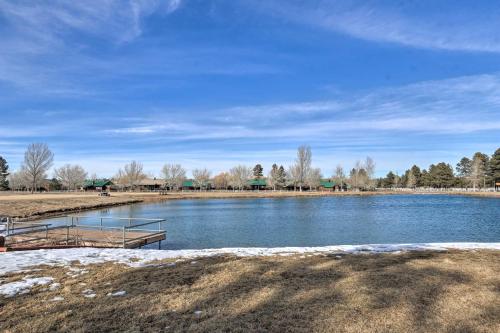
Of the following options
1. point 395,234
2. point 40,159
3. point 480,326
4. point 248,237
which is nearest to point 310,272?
point 480,326

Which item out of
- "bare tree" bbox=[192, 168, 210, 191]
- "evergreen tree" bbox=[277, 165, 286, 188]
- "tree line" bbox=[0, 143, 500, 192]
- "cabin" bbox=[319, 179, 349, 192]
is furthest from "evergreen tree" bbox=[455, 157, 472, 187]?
"bare tree" bbox=[192, 168, 210, 191]

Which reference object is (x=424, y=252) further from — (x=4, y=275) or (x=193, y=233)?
(x=193, y=233)

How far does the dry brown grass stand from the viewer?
18.7 feet

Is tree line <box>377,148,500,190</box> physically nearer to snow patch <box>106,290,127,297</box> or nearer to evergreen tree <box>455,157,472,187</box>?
evergreen tree <box>455,157,472,187</box>

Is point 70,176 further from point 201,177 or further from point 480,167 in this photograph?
point 480,167

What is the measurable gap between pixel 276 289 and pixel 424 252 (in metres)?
7.00

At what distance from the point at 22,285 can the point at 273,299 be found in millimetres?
5649

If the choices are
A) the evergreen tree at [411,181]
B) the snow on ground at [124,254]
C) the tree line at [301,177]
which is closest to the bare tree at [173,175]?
the tree line at [301,177]

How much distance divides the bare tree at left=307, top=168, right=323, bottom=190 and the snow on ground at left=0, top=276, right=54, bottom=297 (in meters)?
112

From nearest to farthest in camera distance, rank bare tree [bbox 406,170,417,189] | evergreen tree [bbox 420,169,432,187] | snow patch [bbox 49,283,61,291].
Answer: snow patch [bbox 49,283,61,291], evergreen tree [bbox 420,169,432,187], bare tree [bbox 406,170,417,189]

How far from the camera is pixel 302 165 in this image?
11381 cm

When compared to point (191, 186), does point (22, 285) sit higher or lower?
lower

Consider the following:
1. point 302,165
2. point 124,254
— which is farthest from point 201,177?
point 124,254

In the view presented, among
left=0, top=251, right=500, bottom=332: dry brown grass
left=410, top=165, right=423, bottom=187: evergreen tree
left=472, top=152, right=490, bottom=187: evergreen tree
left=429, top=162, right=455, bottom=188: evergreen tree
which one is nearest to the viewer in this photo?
left=0, top=251, right=500, bottom=332: dry brown grass
